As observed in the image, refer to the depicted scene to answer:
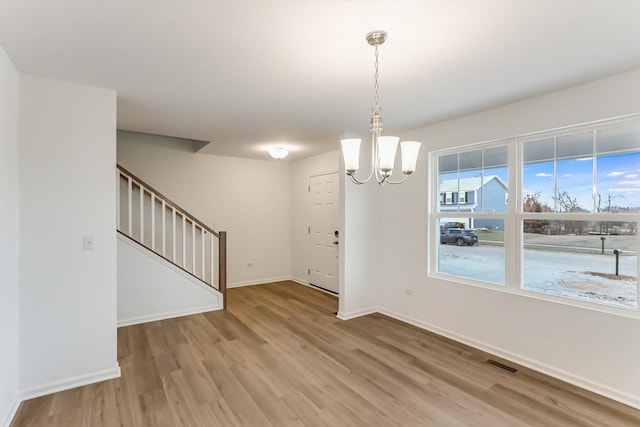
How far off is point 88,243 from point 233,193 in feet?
10.8

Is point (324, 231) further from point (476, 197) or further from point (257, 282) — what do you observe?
point (476, 197)

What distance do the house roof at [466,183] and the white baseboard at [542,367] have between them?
5.26ft

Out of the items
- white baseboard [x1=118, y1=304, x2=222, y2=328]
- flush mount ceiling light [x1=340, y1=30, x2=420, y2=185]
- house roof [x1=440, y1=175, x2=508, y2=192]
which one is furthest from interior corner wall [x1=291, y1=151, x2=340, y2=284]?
flush mount ceiling light [x1=340, y1=30, x2=420, y2=185]

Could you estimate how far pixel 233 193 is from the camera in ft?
19.1

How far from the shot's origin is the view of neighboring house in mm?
3215

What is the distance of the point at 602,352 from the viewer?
245 centimetres

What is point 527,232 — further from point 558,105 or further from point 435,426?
point 435,426

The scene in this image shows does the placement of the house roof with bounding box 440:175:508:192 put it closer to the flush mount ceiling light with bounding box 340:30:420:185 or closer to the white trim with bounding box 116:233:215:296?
the flush mount ceiling light with bounding box 340:30:420:185

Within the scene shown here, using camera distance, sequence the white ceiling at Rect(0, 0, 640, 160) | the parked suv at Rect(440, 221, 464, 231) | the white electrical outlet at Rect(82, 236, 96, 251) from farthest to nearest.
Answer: the parked suv at Rect(440, 221, 464, 231)
the white electrical outlet at Rect(82, 236, 96, 251)
the white ceiling at Rect(0, 0, 640, 160)

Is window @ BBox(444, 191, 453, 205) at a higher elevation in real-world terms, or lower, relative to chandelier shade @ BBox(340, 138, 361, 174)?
lower

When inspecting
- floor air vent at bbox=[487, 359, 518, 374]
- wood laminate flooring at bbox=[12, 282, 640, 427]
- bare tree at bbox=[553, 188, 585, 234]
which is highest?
bare tree at bbox=[553, 188, 585, 234]

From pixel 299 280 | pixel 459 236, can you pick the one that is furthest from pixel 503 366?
pixel 299 280

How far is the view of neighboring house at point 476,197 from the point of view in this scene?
3.21m

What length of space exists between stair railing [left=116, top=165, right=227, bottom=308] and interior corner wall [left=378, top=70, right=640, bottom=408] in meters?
2.41
